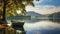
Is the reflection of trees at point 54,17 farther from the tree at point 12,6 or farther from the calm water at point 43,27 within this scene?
the tree at point 12,6

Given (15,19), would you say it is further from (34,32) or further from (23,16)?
(34,32)

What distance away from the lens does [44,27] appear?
2299 millimetres

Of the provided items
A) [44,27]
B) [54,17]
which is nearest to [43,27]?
[44,27]

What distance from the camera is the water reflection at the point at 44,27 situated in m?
2.28

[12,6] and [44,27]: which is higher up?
[12,6]

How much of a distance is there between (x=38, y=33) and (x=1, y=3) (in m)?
0.87

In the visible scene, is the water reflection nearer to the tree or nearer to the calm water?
the calm water

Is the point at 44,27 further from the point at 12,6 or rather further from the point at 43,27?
the point at 12,6

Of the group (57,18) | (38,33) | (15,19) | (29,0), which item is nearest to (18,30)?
(15,19)

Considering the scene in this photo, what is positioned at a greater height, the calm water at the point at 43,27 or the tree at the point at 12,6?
the tree at the point at 12,6

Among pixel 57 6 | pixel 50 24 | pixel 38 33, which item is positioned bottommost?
pixel 38 33

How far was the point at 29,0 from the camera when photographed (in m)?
2.36

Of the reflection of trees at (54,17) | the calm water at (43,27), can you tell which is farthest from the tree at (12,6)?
the reflection of trees at (54,17)

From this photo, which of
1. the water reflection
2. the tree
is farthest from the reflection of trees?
the tree
